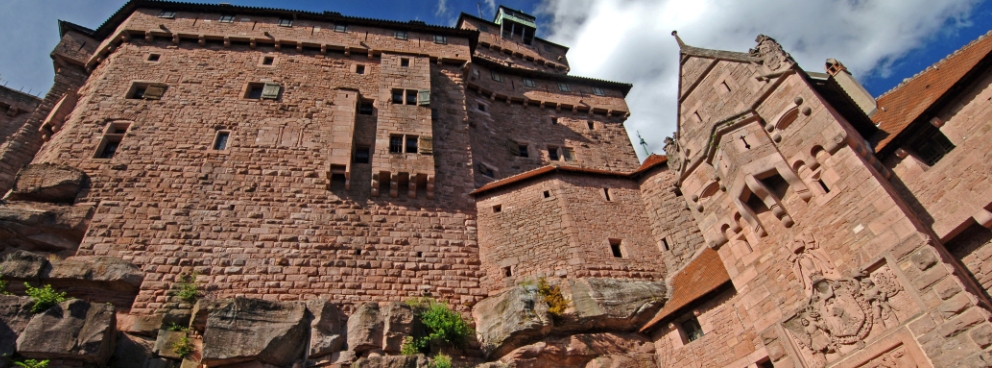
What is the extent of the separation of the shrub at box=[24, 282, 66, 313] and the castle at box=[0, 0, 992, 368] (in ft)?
0.74

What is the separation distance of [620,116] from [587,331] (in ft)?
51.3

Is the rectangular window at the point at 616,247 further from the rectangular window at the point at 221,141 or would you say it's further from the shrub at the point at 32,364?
the shrub at the point at 32,364

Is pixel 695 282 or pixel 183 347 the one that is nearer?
pixel 183 347

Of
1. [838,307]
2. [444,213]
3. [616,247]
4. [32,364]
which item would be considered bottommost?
[838,307]

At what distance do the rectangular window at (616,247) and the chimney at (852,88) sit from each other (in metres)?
7.20

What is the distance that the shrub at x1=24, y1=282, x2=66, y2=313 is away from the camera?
12117mm

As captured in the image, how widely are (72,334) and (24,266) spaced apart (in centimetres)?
318

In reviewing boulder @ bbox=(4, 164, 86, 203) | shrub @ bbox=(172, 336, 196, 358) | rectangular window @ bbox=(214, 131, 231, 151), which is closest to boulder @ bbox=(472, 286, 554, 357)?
shrub @ bbox=(172, 336, 196, 358)

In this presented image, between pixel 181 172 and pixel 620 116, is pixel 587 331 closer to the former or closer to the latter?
pixel 181 172

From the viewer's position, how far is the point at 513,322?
14.1 metres

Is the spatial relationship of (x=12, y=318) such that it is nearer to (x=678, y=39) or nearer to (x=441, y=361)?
(x=441, y=361)

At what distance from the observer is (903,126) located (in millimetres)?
11312

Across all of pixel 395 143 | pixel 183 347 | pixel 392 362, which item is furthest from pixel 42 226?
pixel 392 362

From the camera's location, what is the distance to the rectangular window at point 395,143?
62.0 ft
